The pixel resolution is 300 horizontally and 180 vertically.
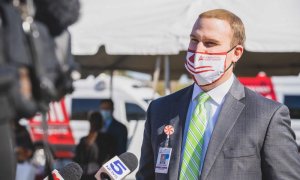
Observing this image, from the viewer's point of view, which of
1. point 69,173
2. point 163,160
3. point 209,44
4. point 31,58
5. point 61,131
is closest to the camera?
point 31,58

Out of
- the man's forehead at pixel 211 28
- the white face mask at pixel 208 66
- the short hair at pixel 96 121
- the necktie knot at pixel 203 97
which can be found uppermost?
the man's forehead at pixel 211 28

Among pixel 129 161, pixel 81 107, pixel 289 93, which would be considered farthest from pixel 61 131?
pixel 129 161

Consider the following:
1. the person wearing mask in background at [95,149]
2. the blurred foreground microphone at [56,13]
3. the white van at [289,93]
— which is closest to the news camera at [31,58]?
the blurred foreground microphone at [56,13]

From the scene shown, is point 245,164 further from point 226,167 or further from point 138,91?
point 138,91

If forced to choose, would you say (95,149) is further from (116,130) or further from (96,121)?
(116,130)

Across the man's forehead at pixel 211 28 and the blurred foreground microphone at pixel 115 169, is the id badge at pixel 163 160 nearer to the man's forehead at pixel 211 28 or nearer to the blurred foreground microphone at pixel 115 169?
the blurred foreground microphone at pixel 115 169

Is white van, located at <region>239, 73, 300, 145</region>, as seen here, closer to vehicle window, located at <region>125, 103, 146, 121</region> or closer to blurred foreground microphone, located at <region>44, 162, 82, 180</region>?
vehicle window, located at <region>125, 103, 146, 121</region>

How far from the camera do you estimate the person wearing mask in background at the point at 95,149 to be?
8381 mm

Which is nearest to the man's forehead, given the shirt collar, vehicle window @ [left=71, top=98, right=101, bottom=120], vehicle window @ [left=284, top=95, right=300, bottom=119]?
the shirt collar

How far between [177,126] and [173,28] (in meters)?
3.19

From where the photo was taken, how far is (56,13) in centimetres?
191

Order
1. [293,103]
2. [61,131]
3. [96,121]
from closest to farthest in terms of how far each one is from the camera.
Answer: [96,121] < [293,103] < [61,131]

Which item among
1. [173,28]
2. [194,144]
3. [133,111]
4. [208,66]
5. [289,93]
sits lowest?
[133,111]

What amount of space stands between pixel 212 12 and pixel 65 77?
1.38m
